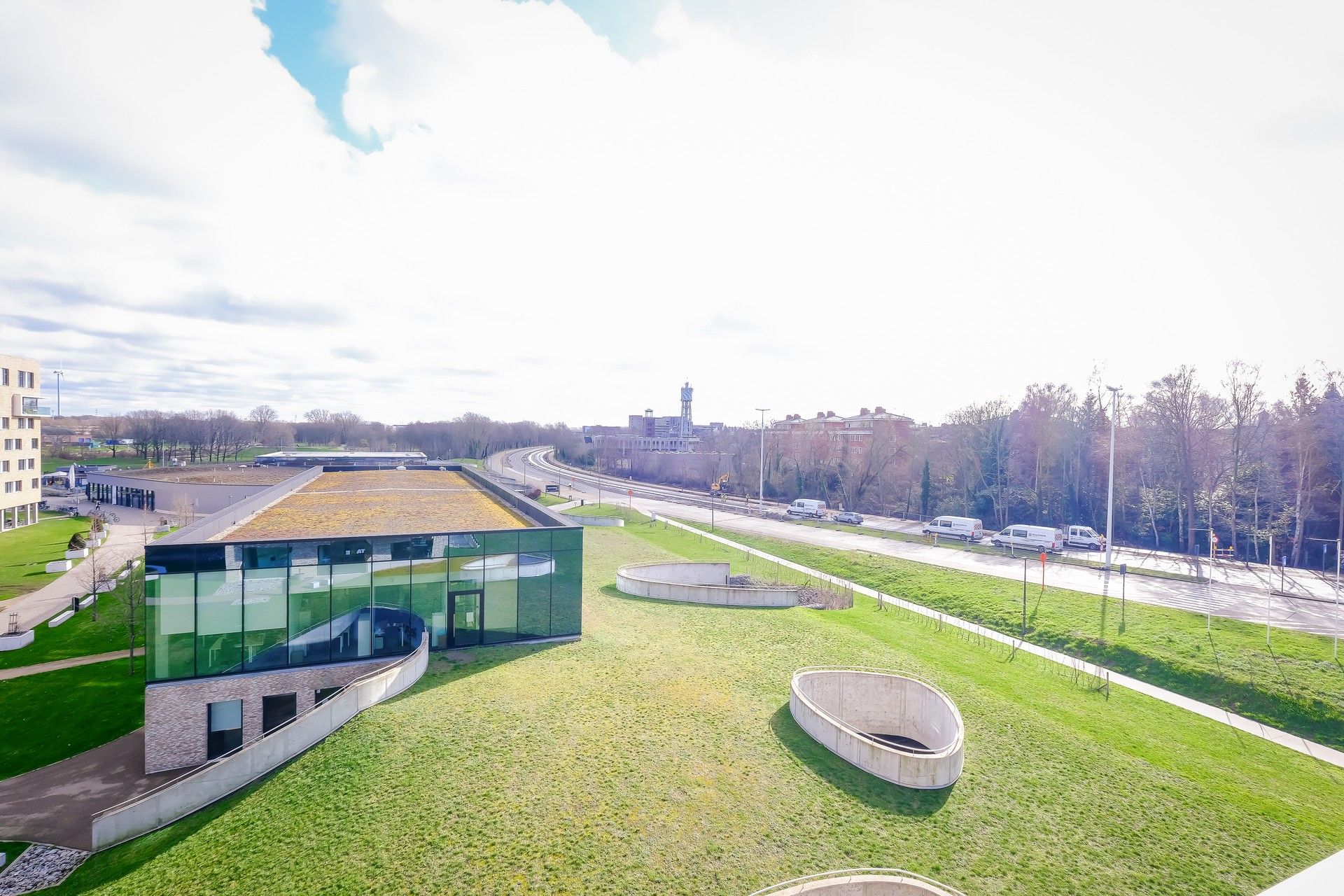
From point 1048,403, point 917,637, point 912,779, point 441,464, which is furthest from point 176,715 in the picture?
point 1048,403

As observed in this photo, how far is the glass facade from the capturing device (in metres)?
16.5

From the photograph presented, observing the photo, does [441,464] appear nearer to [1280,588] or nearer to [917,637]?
[917,637]

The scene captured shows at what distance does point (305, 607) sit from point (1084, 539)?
Answer: 45020 mm

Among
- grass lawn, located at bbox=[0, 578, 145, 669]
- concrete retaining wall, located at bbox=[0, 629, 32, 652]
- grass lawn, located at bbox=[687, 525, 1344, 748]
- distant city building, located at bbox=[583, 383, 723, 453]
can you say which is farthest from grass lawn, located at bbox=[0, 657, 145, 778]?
distant city building, located at bbox=[583, 383, 723, 453]

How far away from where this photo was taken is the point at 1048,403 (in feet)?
169

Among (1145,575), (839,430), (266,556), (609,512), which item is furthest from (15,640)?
(839,430)

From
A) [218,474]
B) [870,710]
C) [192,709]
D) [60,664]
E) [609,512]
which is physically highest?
[218,474]

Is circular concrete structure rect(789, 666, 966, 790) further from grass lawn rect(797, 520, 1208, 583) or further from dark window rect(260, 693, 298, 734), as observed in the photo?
grass lawn rect(797, 520, 1208, 583)

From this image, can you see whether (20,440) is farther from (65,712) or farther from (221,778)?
(221,778)

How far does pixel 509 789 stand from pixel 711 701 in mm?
6121

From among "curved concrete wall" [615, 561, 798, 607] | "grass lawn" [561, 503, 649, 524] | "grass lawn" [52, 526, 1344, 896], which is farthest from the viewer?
"grass lawn" [561, 503, 649, 524]

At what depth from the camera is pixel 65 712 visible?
2123 centimetres

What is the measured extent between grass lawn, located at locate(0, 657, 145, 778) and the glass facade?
6.54 m

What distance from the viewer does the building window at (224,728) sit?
55.7 ft
